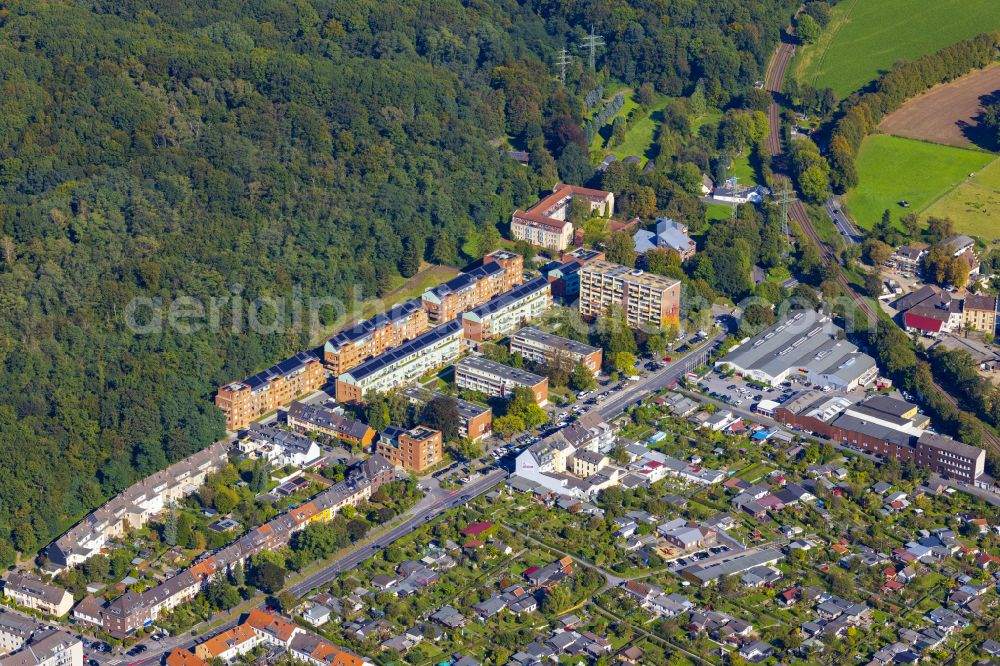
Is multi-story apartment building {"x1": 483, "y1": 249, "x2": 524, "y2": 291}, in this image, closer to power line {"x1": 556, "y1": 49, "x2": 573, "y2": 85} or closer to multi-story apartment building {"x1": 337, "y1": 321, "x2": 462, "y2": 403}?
multi-story apartment building {"x1": 337, "y1": 321, "x2": 462, "y2": 403}

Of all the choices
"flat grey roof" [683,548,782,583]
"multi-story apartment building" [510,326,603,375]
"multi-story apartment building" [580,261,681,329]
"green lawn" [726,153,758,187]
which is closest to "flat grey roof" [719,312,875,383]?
"multi-story apartment building" [580,261,681,329]

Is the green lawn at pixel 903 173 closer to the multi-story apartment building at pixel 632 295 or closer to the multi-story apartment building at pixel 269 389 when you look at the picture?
the multi-story apartment building at pixel 632 295

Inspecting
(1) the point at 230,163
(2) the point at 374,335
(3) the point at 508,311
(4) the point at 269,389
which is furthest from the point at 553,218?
(4) the point at 269,389

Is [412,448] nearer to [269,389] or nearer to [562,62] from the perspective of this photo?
[269,389]

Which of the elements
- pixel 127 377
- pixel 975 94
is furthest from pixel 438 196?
pixel 975 94

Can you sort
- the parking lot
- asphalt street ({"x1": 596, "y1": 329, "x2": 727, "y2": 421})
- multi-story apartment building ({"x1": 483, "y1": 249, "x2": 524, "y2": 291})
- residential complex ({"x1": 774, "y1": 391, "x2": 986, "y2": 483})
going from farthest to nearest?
multi-story apartment building ({"x1": 483, "y1": 249, "x2": 524, "y2": 291}) → the parking lot → asphalt street ({"x1": 596, "y1": 329, "x2": 727, "y2": 421}) → residential complex ({"x1": 774, "y1": 391, "x2": 986, "y2": 483})

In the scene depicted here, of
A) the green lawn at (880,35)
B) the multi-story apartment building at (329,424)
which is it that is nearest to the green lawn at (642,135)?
the green lawn at (880,35)
